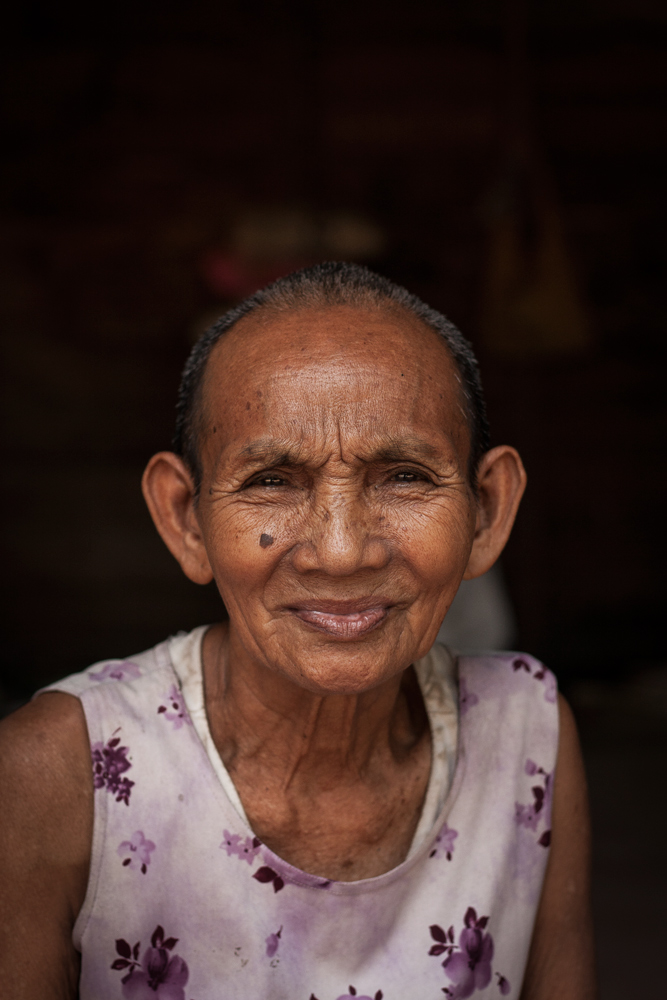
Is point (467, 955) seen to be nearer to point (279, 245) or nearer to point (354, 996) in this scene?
point (354, 996)

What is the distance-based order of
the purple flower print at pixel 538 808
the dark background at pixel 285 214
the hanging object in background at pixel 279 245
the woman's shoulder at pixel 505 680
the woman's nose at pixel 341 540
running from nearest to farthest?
the woman's nose at pixel 341 540, the purple flower print at pixel 538 808, the woman's shoulder at pixel 505 680, the hanging object in background at pixel 279 245, the dark background at pixel 285 214

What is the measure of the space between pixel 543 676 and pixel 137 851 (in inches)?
37.2

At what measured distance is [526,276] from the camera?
541 centimetres

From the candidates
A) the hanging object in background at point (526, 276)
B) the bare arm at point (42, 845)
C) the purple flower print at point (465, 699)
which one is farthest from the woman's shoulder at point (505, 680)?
the hanging object in background at point (526, 276)

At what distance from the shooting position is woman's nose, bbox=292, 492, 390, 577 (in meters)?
1.57

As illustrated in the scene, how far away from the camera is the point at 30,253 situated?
6.00m

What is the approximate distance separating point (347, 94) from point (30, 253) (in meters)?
2.15

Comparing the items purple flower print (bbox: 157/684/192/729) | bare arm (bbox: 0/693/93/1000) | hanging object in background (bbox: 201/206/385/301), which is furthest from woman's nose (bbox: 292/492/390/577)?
hanging object in background (bbox: 201/206/385/301)

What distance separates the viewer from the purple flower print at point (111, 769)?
1.76m

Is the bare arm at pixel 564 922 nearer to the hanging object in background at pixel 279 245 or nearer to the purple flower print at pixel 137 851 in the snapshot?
the purple flower print at pixel 137 851

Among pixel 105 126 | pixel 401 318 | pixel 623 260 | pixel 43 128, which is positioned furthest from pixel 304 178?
pixel 401 318

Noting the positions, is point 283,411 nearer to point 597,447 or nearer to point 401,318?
point 401,318

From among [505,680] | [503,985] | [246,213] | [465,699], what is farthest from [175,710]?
[246,213]

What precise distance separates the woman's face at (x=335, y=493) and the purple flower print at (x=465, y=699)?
0.44 metres
